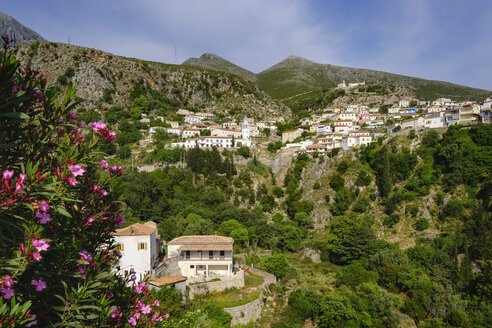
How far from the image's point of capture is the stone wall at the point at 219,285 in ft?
65.7

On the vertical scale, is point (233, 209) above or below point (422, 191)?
below

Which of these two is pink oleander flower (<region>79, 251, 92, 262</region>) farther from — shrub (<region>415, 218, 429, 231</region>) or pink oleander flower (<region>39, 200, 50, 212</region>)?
shrub (<region>415, 218, 429, 231</region>)

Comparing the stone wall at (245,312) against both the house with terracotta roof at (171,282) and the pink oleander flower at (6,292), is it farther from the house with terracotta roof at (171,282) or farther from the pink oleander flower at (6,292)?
the pink oleander flower at (6,292)

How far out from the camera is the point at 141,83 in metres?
95.9

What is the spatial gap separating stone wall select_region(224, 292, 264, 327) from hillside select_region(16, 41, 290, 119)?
72.1m

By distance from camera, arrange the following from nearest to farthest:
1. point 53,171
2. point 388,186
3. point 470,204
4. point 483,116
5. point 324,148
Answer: point 53,171 → point 470,204 → point 388,186 → point 483,116 → point 324,148

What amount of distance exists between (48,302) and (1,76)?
2.58m

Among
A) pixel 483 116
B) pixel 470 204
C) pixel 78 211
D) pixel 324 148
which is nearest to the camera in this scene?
pixel 78 211

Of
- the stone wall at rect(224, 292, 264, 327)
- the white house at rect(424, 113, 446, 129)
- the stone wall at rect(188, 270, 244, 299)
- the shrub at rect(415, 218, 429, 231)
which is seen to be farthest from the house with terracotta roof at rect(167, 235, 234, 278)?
the white house at rect(424, 113, 446, 129)

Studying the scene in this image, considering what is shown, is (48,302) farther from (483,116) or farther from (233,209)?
(483,116)

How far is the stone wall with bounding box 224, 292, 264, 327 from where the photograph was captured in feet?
60.8

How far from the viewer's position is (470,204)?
36.9m

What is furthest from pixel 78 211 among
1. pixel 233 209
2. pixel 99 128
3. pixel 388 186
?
pixel 388 186

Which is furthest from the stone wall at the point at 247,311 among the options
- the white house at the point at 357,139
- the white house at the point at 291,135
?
the white house at the point at 291,135
